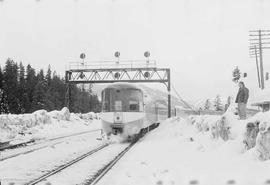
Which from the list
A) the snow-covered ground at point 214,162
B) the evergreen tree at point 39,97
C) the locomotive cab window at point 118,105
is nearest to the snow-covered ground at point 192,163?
the snow-covered ground at point 214,162

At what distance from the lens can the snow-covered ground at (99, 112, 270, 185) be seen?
9540 millimetres

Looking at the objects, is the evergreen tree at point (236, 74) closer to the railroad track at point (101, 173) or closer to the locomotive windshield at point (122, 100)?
the locomotive windshield at point (122, 100)

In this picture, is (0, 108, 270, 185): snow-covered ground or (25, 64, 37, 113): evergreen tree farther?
(25, 64, 37, 113): evergreen tree

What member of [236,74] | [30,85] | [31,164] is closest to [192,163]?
[31,164]

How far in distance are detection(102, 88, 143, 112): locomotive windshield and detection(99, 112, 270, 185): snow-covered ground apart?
6693 millimetres

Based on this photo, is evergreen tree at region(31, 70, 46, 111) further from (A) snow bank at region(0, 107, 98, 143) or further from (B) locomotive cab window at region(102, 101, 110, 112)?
(B) locomotive cab window at region(102, 101, 110, 112)

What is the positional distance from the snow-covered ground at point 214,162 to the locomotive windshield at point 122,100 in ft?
22.0

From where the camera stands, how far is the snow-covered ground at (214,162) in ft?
31.3

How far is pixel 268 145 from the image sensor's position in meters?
10.2

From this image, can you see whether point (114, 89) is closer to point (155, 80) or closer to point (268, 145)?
point (268, 145)

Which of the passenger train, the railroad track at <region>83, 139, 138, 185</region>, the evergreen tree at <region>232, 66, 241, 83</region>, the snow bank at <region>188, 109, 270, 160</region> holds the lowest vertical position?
the railroad track at <region>83, 139, 138, 185</region>

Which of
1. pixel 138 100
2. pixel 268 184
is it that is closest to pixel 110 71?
pixel 138 100

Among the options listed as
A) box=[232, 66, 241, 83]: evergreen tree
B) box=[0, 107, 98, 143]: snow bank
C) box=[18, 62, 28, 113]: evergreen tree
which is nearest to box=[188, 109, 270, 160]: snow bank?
box=[0, 107, 98, 143]: snow bank

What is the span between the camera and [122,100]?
25500 mm
